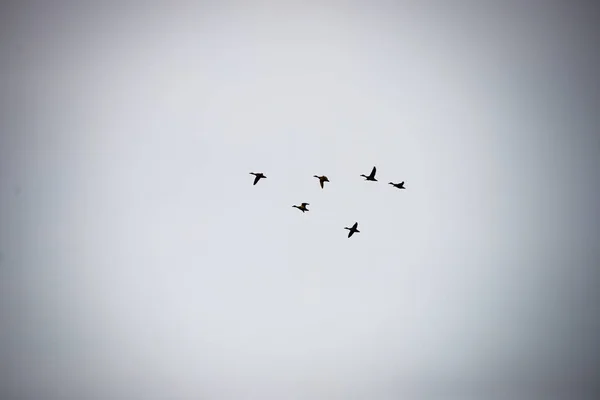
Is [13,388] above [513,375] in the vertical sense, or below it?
below

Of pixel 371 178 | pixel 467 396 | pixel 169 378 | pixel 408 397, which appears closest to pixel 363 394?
pixel 408 397

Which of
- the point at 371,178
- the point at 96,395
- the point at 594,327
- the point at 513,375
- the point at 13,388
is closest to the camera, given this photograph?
the point at 371,178

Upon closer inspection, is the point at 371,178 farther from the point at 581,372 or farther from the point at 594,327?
the point at 594,327

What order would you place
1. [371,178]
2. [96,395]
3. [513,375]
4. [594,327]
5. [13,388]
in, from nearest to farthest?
[371,178]
[13,388]
[96,395]
[513,375]
[594,327]

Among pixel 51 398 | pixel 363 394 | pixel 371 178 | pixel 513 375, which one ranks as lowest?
pixel 51 398

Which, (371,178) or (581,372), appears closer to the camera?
(371,178)

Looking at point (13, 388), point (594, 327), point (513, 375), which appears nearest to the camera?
point (13, 388)

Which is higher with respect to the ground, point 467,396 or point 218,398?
point 467,396

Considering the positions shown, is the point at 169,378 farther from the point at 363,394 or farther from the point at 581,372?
the point at 581,372

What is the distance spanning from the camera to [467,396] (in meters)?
88.7

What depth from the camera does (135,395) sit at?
90.3 meters

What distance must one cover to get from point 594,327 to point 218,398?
5994 centimetres

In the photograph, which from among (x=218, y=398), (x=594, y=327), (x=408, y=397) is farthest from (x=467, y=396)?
(x=218, y=398)

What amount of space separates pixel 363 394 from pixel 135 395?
32115 mm
